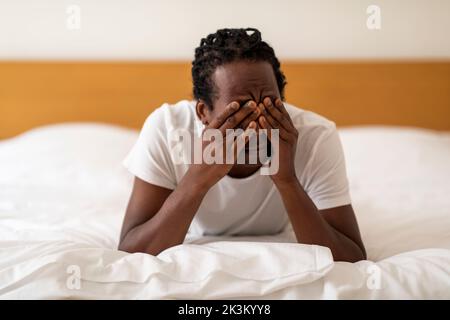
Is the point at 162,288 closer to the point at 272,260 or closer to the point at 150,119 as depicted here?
the point at 272,260

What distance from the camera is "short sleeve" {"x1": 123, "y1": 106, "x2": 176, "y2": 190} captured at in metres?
1.23

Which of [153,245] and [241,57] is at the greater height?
[241,57]

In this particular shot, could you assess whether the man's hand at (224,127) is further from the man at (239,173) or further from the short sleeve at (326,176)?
the short sleeve at (326,176)

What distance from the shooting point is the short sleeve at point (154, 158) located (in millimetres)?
1234

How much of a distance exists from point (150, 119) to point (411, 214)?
0.84 metres

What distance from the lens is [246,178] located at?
1.26 meters

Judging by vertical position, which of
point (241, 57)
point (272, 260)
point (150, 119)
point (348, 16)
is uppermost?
point (348, 16)

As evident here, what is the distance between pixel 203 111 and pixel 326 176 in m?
0.33

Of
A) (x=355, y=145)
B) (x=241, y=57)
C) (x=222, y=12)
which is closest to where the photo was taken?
(x=241, y=57)

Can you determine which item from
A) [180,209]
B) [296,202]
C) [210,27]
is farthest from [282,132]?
[210,27]

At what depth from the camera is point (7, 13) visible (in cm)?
244

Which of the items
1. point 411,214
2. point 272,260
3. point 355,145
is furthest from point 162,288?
point 355,145

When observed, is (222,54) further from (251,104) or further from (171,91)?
(171,91)

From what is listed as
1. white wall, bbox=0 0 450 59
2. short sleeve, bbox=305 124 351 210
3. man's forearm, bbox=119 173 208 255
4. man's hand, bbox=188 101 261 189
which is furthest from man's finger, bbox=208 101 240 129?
white wall, bbox=0 0 450 59
